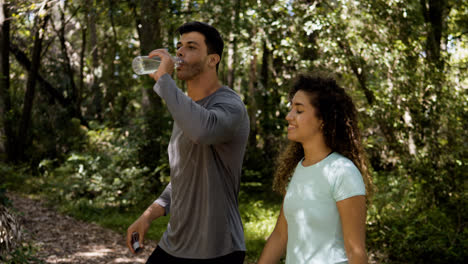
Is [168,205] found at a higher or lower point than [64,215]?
higher

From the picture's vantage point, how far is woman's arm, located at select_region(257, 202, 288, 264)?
2182mm

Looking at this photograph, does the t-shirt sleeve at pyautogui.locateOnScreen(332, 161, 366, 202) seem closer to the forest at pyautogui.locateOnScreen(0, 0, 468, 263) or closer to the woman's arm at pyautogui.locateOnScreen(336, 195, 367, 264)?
the woman's arm at pyautogui.locateOnScreen(336, 195, 367, 264)

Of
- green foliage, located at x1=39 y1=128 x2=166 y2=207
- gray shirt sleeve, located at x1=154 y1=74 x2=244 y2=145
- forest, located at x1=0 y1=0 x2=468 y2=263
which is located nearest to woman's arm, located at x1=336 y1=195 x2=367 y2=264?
gray shirt sleeve, located at x1=154 y1=74 x2=244 y2=145

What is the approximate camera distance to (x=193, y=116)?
1.92 m

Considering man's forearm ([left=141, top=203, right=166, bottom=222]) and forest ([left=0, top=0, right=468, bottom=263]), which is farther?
forest ([left=0, top=0, right=468, bottom=263])

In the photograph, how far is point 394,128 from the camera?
6.83m

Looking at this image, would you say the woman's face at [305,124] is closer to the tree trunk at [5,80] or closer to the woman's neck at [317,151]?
the woman's neck at [317,151]

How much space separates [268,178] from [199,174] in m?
8.82

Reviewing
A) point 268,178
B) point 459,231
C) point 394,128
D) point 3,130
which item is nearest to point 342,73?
point 394,128

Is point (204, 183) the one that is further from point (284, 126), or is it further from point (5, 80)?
point (5, 80)

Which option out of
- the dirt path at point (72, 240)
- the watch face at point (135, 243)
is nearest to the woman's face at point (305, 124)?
the watch face at point (135, 243)

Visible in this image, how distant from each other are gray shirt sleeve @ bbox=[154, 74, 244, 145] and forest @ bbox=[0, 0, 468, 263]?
2598mm

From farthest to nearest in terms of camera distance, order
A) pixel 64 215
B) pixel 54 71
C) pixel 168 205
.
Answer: pixel 54 71 → pixel 64 215 → pixel 168 205

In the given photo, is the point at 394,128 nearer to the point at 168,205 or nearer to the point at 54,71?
the point at 168,205
